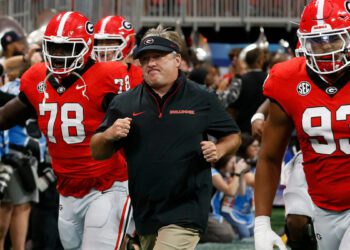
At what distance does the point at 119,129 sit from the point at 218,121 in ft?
1.94

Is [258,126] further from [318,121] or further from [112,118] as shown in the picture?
[318,121]

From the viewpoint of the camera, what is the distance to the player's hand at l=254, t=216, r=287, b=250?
17.5 ft

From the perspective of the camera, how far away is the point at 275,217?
1309 centimetres

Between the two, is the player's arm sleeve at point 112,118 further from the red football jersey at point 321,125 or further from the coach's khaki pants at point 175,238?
the red football jersey at point 321,125

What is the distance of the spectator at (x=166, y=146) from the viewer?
5.93m

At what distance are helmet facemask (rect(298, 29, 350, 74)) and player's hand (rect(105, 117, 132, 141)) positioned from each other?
3.35ft

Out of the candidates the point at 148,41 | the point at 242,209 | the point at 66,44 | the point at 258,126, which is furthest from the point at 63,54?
the point at 242,209

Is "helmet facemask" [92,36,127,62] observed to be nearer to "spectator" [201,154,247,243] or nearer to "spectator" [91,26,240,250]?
"spectator" [91,26,240,250]

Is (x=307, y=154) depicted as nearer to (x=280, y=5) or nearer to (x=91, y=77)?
(x=91, y=77)

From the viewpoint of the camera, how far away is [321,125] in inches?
208

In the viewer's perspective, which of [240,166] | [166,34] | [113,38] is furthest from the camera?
[240,166]

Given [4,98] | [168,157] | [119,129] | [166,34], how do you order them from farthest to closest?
[4,98] < [166,34] < [168,157] < [119,129]

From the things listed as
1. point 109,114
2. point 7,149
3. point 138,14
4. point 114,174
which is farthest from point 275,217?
point 109,114

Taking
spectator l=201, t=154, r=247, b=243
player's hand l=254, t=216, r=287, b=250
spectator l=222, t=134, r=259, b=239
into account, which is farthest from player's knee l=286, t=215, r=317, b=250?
spectator l=222, t=134, r=259, b=239
